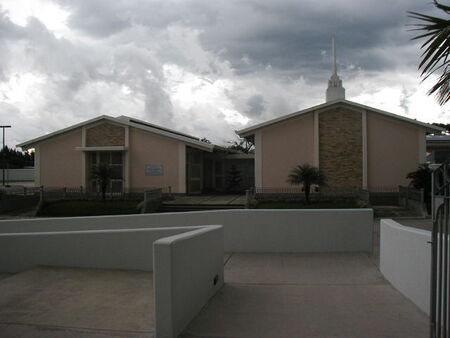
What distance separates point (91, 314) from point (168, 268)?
5.13 ft

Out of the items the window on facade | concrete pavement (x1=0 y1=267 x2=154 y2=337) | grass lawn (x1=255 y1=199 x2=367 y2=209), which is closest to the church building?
grass lawn (x1=255 y1=199 x2=367 y2=209)

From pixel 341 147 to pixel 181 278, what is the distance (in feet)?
64.9

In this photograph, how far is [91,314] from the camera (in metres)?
5.39

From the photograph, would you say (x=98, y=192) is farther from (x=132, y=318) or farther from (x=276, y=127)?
(x=132, y=318)

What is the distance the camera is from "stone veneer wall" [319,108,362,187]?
23.1 metres

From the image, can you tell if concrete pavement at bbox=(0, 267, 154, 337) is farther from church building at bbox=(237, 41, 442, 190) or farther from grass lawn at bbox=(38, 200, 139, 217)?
church building at bbox=(237, 41, 442, 190)

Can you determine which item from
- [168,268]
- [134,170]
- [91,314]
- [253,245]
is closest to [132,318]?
[91,314]

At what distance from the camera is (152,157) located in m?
25.9

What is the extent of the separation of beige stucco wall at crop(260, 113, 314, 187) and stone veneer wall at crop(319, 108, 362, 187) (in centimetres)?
69

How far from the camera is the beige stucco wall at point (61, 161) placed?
26688mm

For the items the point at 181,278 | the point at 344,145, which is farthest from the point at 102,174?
the point at 181,278

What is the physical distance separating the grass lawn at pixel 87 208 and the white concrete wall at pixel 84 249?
12132 millimetres

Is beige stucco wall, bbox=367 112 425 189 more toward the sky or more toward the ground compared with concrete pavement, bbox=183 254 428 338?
more toward the sky

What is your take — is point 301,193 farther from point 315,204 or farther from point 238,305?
point 238,305
